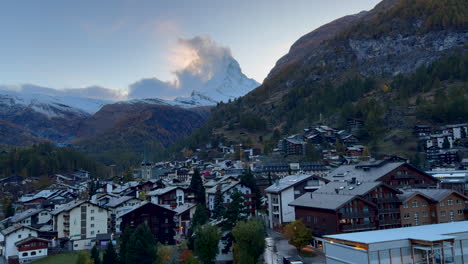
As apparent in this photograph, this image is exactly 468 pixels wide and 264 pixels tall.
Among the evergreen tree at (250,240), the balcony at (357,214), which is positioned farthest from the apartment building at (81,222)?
the balcony at (357,214)

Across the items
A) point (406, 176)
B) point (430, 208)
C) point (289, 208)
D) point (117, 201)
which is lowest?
point (430, 208)

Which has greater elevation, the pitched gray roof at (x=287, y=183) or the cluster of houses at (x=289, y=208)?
the pitched gray roof at (x=287, y=183)

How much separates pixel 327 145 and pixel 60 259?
76.9 metres

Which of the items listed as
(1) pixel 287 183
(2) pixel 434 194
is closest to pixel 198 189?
(1) pixel 287 183

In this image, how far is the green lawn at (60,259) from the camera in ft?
147

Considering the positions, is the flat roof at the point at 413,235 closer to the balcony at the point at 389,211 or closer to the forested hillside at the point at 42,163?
the balcony at the point at 389,211

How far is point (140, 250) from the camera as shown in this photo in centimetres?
3412

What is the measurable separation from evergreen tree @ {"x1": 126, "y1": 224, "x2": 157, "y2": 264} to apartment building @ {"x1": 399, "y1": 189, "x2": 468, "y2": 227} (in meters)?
26.3

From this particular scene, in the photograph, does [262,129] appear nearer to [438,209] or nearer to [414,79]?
[414,79]

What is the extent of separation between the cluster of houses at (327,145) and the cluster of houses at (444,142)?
Result: 1450 centimetres

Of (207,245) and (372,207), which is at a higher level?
(372,207)

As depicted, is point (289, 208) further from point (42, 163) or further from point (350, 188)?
point (42, 163)

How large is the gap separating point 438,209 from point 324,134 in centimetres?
7048

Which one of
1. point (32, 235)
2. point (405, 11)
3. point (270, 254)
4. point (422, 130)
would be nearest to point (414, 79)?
point (422, 130)
